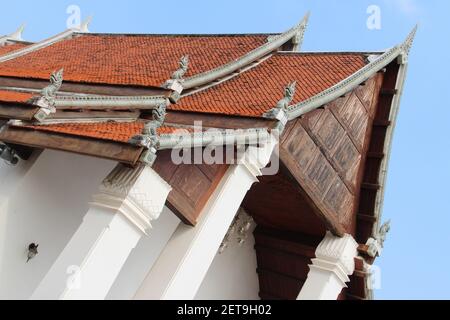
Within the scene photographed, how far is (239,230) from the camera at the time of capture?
1183 centimetres

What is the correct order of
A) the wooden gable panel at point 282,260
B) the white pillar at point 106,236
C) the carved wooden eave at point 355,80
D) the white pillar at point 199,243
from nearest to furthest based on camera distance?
the white pillar at point 106,236 → the white pillar at point 199,243 → the carved wooden eave at point 355,80 → the wooden gable panel at point 282,260

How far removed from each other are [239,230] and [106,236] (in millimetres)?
5595

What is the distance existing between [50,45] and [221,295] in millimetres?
7693

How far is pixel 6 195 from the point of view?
7516 millimetres

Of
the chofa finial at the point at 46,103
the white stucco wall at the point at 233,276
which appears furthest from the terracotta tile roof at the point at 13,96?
the white stucco wall at the point at 233,276

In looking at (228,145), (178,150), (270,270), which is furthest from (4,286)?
(270,270)

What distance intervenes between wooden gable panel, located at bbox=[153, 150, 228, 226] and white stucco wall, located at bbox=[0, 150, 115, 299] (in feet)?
5.31

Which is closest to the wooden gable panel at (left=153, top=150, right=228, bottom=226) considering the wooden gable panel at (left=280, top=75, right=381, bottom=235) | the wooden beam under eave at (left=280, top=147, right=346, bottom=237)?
the wooden beam under eave at (left=280, top=147, right=346, bottom=237)

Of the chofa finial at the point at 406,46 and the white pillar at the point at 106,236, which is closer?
the white pillar at the point at 106,236

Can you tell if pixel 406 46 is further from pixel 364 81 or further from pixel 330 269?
pixel 330 269

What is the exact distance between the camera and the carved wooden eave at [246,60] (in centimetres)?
978

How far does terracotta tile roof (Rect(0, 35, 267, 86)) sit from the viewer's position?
34.2 ft

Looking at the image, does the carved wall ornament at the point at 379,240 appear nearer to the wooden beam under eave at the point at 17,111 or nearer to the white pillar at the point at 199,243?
the white pillar at the point at 199,243

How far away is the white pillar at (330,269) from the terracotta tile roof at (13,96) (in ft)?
17.7
